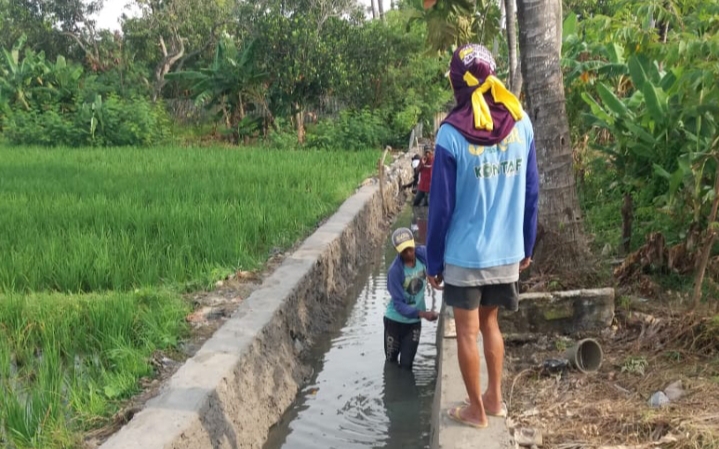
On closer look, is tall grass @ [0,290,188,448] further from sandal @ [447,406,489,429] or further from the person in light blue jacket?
the person in light blue jacket

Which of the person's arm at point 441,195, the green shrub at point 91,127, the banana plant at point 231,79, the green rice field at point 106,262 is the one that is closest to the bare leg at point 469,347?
the person's arm at point 441,195

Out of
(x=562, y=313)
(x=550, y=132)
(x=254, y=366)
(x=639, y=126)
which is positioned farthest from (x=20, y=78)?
(x=562, y=313)

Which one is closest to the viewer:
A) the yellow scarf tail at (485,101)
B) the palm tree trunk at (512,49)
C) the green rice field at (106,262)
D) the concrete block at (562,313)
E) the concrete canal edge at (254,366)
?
the yellow scarf tail at (485,101)

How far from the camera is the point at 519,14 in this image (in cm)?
452

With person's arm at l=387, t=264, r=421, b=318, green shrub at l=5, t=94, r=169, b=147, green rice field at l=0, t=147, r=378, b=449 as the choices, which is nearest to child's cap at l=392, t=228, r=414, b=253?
person's arm at l=387, t=264, r=421, b=318

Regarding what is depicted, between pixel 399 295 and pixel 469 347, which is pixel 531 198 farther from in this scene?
pixel 399 295

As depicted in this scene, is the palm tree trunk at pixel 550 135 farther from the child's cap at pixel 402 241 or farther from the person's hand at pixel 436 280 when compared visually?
the person's hand at pixel 436 280

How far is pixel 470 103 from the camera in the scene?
2773mm

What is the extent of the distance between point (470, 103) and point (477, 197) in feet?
1.19

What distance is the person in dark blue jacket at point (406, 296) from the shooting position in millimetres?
4730

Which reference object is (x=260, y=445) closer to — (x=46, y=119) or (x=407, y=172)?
(x=407, y=172)

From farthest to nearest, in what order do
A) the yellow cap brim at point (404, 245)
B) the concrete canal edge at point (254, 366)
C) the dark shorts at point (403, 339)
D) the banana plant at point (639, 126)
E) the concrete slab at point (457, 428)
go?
the dark shorts at point (403, 339)
the yellow cap brim at point (404, 245)
the banana plant at point (639, 126)
the concrete canal edge at point (254, 366)
the concrete slab at point (457, 428)

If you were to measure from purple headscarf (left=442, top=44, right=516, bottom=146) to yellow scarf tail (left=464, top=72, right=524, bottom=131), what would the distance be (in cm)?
1

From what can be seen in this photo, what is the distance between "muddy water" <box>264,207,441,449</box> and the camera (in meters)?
4.09
